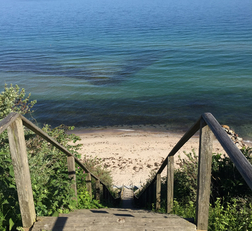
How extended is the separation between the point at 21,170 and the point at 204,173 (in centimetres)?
169

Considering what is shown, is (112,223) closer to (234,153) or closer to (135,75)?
(234,153)

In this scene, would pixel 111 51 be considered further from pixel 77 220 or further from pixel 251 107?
pixel 77 220

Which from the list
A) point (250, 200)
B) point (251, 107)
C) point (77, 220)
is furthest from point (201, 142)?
point (251, 107)

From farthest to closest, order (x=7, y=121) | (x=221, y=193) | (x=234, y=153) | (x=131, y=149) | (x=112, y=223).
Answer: (x=131, y=149), (x=221, y=193), (x=112, y=223), (x=7, y=121), (x=234, y=153)

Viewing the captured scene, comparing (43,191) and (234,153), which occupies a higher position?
(234,153)

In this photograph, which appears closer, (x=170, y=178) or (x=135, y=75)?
(x=170, y=178)

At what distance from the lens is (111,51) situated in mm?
34938

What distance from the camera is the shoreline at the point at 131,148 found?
33.9 feet

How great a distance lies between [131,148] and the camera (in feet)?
40.9

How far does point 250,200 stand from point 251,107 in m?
14.7

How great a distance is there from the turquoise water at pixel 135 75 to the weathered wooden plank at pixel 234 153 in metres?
13.2

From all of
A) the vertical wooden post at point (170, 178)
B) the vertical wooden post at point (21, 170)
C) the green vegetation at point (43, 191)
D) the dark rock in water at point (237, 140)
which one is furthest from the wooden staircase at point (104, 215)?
the dark rock in water at point (237, 140)

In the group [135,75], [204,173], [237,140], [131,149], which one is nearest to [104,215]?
[204,173]

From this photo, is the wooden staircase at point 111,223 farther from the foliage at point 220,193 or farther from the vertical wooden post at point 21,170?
the foliage at point 220,193
